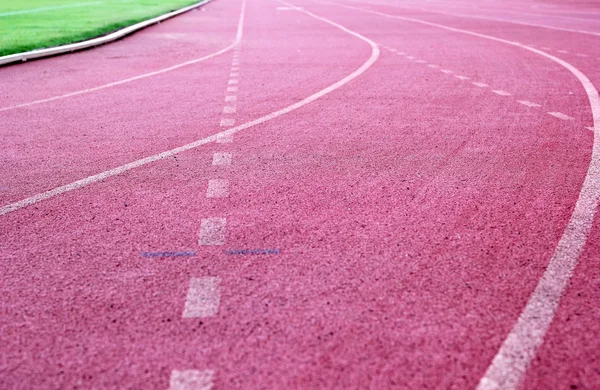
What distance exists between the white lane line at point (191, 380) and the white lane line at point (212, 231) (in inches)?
54.5

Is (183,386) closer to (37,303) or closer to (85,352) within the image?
(85,352)

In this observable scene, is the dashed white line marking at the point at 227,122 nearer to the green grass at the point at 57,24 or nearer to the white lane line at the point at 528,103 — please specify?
the white lane line at the point at 528,103

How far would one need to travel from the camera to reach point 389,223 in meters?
4.45

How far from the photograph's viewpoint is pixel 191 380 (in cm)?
278

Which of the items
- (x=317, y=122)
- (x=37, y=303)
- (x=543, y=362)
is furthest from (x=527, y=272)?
(x=317, y=122)

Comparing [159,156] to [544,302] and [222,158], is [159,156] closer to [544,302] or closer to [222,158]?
[222,158]

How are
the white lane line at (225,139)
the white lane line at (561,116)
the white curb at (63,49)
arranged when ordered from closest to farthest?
the white lane line at (225,139) < the white lane line at (561,116) < the white curb at (63,49)

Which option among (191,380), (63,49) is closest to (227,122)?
(191,380)

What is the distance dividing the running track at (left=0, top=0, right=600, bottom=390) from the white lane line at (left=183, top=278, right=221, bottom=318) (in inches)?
0.4

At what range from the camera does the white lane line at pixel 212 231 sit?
417cm

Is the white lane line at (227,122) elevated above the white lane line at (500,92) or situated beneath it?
situated beneath

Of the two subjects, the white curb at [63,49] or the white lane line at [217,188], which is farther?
the white curb at [63,49]

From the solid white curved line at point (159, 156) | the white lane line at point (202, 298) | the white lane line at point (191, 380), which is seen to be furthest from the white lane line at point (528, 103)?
the white lane line at point (191, 380)

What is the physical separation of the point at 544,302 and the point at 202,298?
69.3 inches
